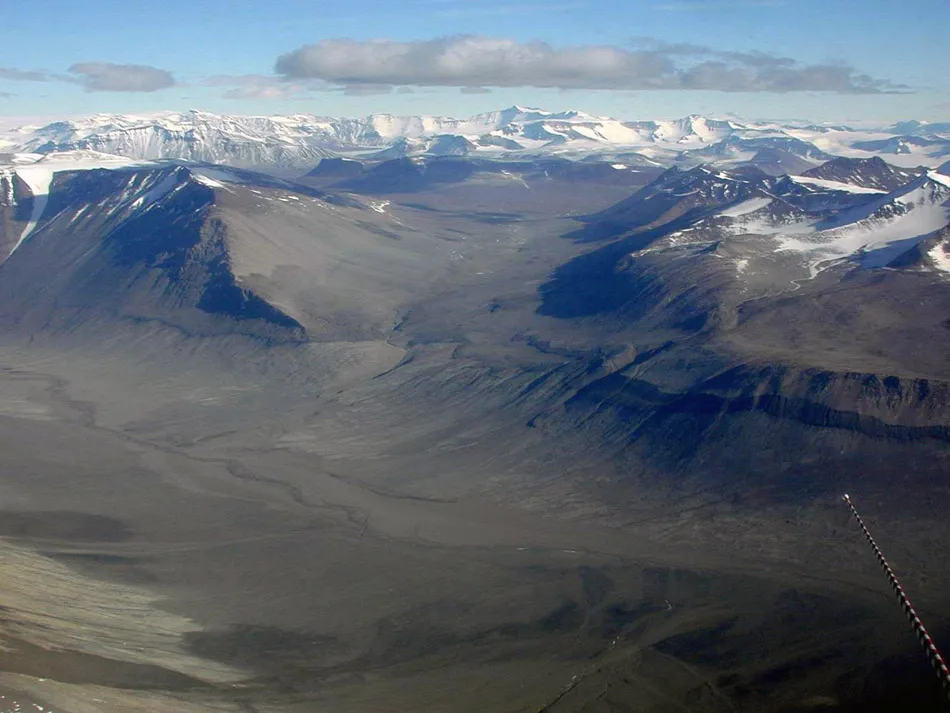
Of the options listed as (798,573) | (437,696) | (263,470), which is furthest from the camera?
(263,470)

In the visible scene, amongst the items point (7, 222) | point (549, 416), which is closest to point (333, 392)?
point (549, 416)

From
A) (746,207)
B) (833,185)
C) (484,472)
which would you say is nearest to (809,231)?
(746,207)

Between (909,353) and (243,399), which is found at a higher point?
(909,353)

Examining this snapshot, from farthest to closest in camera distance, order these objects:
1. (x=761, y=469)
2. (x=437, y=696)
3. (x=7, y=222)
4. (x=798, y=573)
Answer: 1. (x=7, y=222)
2. (x=761, y=469)
3. (x=798, y=573)
4. (x=437, y=696)

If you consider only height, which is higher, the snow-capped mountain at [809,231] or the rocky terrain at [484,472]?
the snow-capped mountain at [809,231]

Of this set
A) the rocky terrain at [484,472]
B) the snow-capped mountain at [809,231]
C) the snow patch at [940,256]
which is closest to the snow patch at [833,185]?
the snow-capped mountain at [809,231]

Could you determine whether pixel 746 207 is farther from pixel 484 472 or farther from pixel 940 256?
pixel 484 472

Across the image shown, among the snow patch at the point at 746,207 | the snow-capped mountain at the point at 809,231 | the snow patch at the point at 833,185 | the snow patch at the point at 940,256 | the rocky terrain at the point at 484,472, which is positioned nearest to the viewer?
the rocky terrain at the point at 484,472

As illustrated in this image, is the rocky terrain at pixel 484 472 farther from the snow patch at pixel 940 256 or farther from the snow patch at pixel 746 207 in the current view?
the snow patch at pixel 746 207

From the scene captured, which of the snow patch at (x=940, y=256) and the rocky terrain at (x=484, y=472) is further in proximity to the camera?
the snow patch at (x=940, y=256)

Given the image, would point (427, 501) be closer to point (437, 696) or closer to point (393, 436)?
point (393, 436)

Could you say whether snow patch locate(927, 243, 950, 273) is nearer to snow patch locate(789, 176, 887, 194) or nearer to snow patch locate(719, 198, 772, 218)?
snow patch locate(719, 198, 772, 218)
